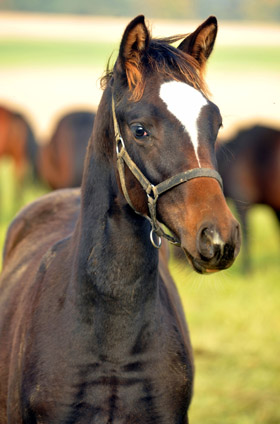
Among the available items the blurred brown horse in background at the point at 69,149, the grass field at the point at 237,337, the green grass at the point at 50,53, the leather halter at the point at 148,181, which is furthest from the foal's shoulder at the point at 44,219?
the green grass at the point at 50,53

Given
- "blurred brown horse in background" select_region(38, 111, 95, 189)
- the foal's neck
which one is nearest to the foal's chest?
the foal's neck

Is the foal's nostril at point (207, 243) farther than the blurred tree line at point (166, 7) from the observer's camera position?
No

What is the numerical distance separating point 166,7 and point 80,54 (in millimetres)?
7598

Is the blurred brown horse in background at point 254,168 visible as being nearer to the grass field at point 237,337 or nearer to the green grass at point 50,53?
the grass field at point 237,337

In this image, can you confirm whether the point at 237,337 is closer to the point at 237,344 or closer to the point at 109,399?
the point at 237,344

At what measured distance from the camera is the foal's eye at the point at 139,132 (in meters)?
2.48

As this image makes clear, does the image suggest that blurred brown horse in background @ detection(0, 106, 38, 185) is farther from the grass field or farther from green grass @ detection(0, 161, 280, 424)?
green grass @ detection(0, 161, 280, 424)

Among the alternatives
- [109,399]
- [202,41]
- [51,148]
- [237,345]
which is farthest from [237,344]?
[51,148]

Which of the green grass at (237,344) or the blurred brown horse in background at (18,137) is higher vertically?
the blurred brown horse in background at (18,137)

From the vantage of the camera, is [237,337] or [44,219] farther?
[237,337]

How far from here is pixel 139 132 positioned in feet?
8.18

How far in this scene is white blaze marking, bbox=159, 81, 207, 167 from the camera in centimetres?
240

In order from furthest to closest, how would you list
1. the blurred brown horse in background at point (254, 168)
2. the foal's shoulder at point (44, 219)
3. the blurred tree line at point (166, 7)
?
the blurred tree line at point (166, 7), the blurred brown horse in background at point (254, 168), the foal's shoulder at point (44, 219)

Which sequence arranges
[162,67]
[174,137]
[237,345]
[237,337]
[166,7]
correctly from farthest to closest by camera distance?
[166,7]
[237,337]
[237,345]
[162,67]
[174,137]
